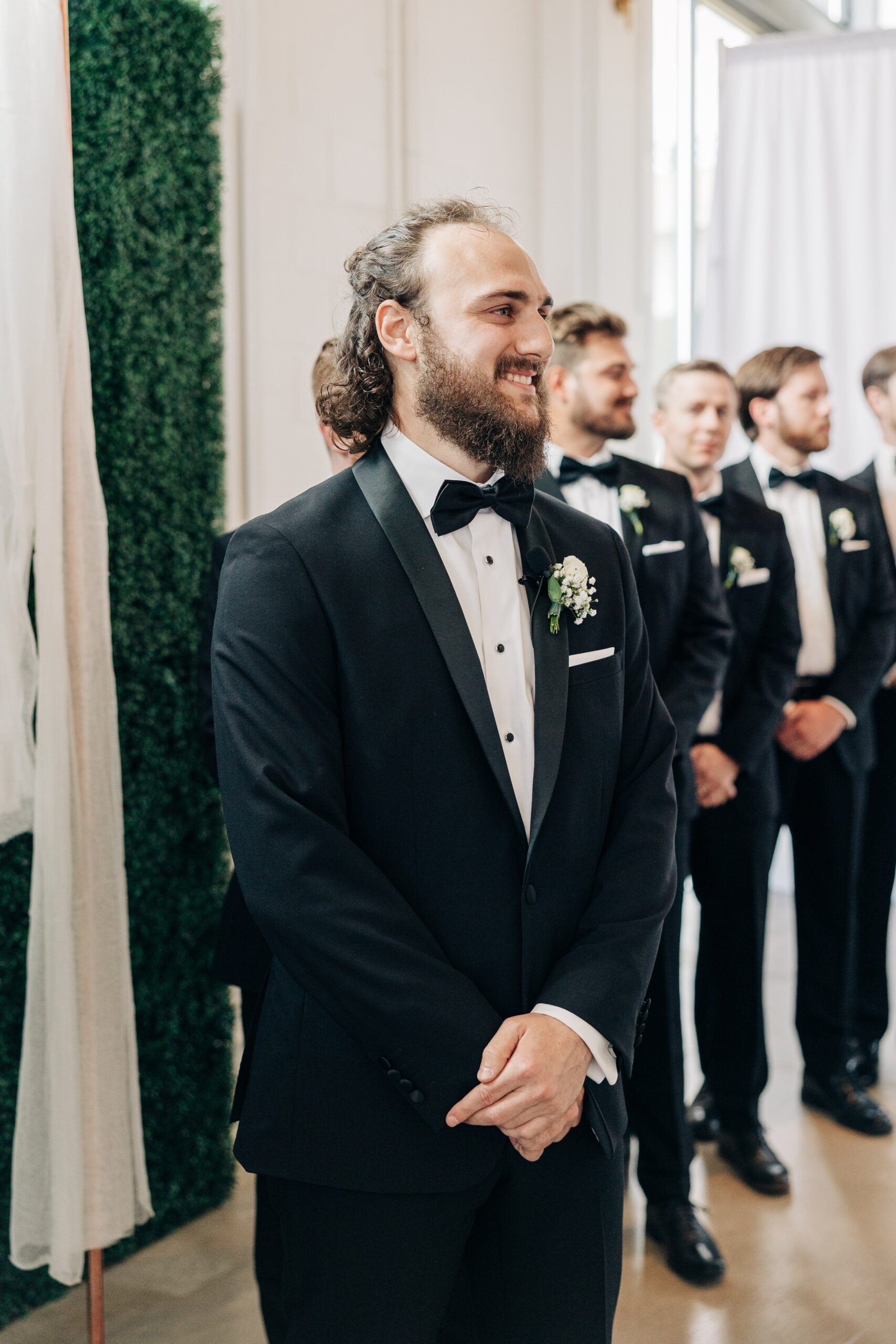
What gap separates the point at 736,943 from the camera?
3.19m

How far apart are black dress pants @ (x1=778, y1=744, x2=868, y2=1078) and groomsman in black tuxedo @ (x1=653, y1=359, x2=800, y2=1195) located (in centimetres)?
25

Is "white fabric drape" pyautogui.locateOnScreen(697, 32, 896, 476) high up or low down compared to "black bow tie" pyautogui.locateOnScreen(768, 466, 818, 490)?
up

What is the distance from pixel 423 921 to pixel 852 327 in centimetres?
466

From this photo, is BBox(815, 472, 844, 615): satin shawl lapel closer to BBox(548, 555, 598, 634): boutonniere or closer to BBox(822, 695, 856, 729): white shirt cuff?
BBox(822, 695, 856, 729): white shirt cuff

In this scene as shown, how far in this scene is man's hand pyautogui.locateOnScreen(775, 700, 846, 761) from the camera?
3375 mm

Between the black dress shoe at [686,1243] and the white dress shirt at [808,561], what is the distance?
4.47ft

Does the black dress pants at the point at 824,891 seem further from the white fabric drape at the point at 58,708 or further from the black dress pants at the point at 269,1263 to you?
the white fabric drape at the point at 58,708

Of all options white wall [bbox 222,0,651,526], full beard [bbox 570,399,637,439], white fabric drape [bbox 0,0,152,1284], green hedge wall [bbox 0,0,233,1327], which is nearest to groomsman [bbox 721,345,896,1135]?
full beard [bbox 570,399,637,439]

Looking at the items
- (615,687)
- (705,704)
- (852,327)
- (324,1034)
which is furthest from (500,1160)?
(852,327)

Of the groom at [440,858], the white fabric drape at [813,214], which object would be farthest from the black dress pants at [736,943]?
the white fabric drape at [813,214]

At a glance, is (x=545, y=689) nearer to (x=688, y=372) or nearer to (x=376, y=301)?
(x=376, y=301)

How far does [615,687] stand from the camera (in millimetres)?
1739

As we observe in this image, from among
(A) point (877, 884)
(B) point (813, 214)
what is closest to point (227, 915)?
(A) point (877, 884)

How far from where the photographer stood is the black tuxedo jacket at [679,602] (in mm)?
2887
